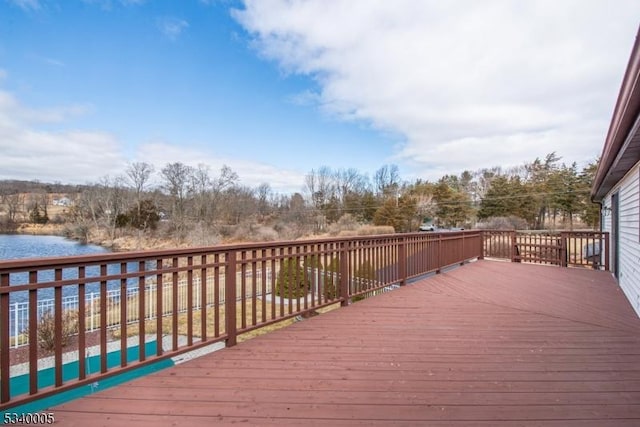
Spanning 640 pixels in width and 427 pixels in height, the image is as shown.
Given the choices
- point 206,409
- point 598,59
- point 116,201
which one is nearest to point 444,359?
point 206,409

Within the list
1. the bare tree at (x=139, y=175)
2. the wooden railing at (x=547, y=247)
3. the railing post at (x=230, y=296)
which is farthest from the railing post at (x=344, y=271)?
the bare tree at (x=139, y=175)

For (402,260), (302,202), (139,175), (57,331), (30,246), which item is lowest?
(30,246)

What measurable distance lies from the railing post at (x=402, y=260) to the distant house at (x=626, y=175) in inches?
110

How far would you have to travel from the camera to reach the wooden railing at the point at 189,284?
181 cm

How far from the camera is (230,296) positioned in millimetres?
2789

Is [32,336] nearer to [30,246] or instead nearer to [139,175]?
[30,246]

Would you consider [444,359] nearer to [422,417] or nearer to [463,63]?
[422,417]

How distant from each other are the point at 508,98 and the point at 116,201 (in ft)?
72.2

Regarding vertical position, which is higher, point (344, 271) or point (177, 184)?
point (177, 184)

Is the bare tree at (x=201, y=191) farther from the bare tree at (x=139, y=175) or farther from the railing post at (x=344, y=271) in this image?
the railing post at (x=344, y=271)

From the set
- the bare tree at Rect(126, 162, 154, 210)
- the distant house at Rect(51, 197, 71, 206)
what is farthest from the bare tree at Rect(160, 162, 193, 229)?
the distant house at Rect(51, 197, 71, 206)

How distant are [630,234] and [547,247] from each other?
3.83 meters

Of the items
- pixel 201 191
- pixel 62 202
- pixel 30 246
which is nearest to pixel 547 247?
pixel 30 246

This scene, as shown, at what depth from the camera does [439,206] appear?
32969 millimetres
